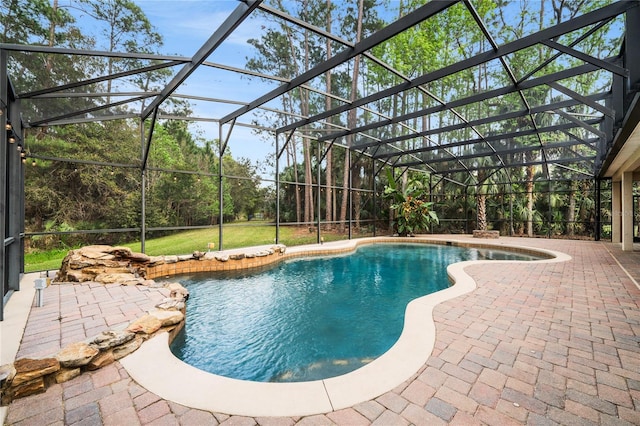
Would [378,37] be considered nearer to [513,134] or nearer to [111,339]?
[111,339]

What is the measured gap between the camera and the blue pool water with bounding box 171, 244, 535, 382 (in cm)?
295

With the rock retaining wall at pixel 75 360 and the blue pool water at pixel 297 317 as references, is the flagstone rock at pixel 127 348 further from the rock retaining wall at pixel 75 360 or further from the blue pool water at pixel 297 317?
the blue pool water at pixel 297 317

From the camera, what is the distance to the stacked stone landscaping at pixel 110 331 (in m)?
1.92

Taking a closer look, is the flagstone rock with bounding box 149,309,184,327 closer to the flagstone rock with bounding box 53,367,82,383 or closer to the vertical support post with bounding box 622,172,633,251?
the flagstone rock with bounding box 53,367,82,383

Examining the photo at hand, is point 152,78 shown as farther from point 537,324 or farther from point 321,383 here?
point 537,324

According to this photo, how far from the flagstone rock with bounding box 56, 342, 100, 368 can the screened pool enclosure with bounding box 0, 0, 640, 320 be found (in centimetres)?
188

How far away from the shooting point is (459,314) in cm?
320

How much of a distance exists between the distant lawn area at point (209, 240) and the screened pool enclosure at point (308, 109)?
0.24m

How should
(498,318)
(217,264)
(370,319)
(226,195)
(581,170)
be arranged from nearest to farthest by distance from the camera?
(498,318), (370,319), (217,264), (581,170), (226,195)

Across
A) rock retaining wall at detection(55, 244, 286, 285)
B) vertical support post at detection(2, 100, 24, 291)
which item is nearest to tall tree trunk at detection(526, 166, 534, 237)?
rock retaining wall at detection(55, 244, 286, 285)

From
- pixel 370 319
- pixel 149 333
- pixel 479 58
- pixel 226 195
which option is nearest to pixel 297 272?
pixel 370 319

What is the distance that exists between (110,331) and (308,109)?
376 inches

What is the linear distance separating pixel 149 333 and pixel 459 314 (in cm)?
350

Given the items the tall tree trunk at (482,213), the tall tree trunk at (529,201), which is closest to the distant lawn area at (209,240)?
the tall tree trunk at (482,213)
